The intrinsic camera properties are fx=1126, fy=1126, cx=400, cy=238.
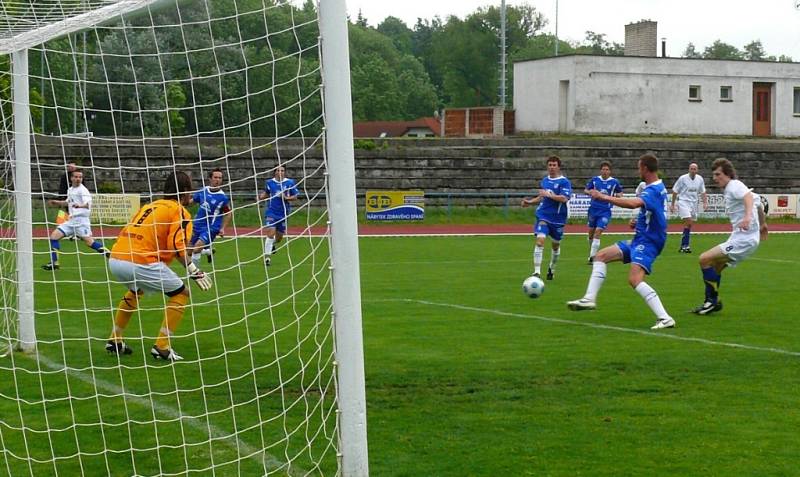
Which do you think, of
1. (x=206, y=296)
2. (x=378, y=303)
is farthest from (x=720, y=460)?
(x=206, y=296)

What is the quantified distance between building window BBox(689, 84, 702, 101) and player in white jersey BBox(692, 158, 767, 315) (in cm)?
4075

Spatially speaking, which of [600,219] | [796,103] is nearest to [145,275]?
[600,219]

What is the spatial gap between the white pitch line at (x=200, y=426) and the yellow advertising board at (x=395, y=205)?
25.6 meters

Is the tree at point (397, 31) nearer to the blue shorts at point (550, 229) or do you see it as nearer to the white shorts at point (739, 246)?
the blue shorts at point (550, 229)

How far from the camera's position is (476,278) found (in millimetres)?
18453

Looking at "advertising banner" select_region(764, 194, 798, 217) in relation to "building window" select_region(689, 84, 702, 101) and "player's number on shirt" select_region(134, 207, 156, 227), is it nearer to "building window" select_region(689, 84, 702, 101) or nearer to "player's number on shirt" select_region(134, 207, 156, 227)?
"building window" select_region(689, 84, 702, 101)

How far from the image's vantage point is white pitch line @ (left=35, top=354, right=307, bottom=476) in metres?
6.62

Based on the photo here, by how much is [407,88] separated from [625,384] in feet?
293

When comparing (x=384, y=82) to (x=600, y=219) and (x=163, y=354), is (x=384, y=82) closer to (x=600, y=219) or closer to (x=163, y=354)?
(x=600, y=219)

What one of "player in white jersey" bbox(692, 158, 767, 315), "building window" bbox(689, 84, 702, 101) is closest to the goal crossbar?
"player in white jersey" bbox(692, 158, 767, 315)

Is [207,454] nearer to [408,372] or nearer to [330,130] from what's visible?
[330,130]

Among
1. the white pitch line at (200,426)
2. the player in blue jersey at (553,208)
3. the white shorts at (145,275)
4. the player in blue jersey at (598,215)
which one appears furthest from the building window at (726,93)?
the white pitch line at (200,426)

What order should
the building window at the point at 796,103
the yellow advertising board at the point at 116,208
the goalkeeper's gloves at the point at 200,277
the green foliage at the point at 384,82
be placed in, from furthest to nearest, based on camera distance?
the green foliage at the point at 384,82, the building window at the point at 796,103, the yellow advertising board at the point at 116,208, the goalkeeper's gloves at the point at 200,277

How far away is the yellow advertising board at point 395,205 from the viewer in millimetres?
35438
